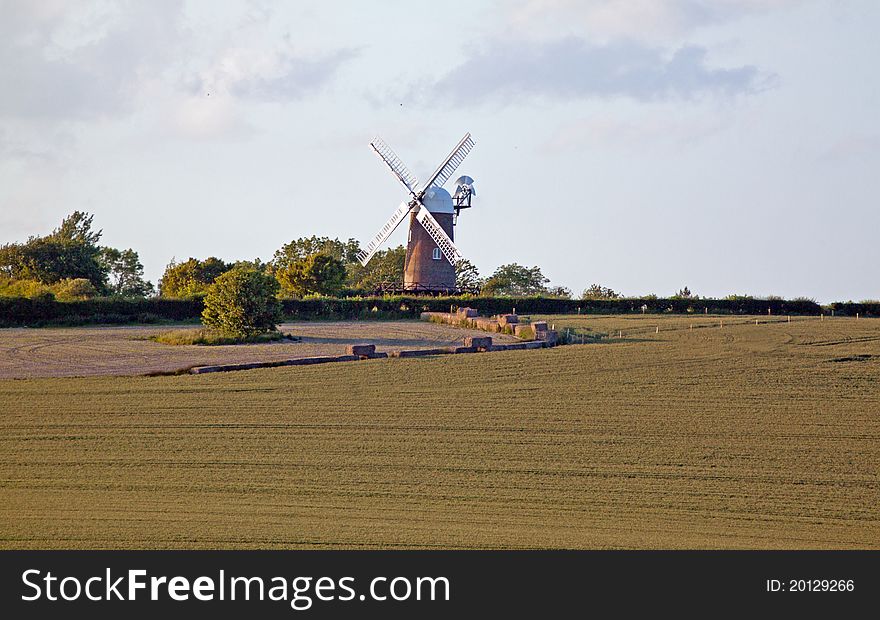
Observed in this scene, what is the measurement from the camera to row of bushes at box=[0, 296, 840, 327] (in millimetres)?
57500

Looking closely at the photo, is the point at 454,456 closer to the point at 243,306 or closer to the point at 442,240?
the point at 243,306

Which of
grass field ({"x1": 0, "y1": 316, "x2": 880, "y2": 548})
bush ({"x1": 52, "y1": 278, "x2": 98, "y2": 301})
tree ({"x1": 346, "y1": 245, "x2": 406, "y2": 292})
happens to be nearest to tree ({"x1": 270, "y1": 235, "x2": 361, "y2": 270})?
tree ({"x1": 346, "y1": 245, "x2": 406, "y2": 292})

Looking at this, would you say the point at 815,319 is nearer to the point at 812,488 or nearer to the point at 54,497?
the point at 812,488

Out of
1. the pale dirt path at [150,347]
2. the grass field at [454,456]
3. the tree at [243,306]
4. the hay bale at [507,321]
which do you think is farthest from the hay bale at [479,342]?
the tree at [243,306]

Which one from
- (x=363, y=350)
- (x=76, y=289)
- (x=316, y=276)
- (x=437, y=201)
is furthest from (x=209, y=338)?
(x=316, y=276)

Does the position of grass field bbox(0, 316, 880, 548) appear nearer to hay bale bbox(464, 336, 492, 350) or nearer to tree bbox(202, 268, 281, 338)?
hay bale bbox(464, 336, 492, 350)

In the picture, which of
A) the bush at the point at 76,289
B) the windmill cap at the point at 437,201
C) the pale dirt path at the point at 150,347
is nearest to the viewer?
the pale dirt path at the point at 150,347

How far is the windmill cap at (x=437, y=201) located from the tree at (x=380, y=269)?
32.3 m

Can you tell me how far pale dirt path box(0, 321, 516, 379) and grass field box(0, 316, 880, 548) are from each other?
3.84 m

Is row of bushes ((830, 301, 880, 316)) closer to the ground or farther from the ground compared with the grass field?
farther from the ground

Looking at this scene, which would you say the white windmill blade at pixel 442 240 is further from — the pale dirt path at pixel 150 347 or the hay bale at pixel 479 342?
the hay bale at pixel 479 342

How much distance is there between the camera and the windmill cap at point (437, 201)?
80688 mm

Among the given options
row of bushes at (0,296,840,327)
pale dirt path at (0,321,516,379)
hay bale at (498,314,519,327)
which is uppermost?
row of bushes at (0,296,840,327)
